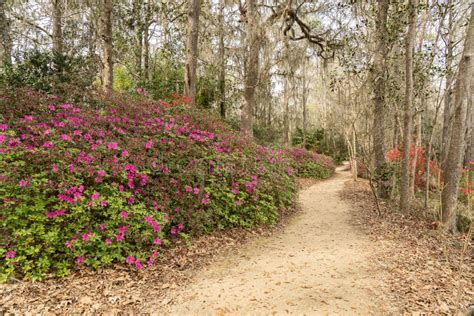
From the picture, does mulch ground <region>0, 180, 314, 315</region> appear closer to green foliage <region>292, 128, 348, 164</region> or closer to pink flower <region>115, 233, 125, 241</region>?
pink flower <region>115, 233, 125, 241</region>

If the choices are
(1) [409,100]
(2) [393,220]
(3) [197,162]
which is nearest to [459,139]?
(1) [409,100]

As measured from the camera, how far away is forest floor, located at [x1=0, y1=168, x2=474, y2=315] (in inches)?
101

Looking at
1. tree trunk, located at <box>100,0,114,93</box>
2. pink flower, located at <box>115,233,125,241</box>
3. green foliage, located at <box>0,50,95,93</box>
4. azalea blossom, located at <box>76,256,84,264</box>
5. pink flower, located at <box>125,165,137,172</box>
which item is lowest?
azalea blossom, located at <box>76,256,84,264</box>

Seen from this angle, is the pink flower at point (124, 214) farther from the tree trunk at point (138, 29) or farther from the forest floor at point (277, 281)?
the tree trunk at point (138, 29)

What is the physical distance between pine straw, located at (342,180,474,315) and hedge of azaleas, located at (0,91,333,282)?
2.11 metres

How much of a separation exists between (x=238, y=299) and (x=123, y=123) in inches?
125

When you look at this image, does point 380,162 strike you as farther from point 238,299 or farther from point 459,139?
point 238,299

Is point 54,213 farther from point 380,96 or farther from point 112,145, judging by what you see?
point 380,96

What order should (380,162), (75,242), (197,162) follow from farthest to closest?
(380,162), (197,162), (75,242)

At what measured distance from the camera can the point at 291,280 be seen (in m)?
3.12

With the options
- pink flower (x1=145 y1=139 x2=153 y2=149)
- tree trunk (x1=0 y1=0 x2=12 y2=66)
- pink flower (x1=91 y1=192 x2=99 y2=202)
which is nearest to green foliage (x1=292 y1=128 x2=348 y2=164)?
tree trunk (x1=0 y1=0 x2=12 y2=66)

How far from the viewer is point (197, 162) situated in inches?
171

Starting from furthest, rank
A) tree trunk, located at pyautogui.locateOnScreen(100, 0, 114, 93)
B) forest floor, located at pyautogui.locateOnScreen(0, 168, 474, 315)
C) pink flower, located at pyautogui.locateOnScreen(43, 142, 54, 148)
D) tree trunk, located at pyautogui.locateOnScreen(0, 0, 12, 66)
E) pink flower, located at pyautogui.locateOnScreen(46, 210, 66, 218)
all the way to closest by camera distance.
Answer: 1. tree trunk, located at pyautogui.locateOnScreen(0, 0, 12, 66)
2. tree trunk, located at pyautogui.locateOnScreen(100, 0, 114, 93)
3. pink flower, located at pyautogui.locateOnScreen(43, 142, 54, 148)
4. pink flower, located at pyautogui.locateOnScreen(46, 210, 66, 218)
5. forest floor, located at pyautogui.locateOnScreen(0, 168, 474, 315)

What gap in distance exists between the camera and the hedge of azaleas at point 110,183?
2.80 metres
